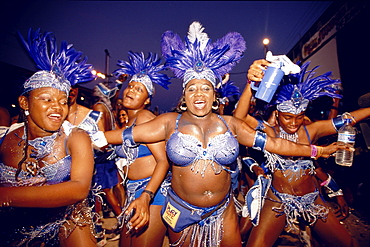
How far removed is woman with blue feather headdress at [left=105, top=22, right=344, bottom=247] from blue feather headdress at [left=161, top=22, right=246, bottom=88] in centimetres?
1

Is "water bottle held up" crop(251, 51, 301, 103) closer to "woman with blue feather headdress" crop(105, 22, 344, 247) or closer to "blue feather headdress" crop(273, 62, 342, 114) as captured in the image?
"woman with blue feather headdress" crop(105, 22, 344, 247)

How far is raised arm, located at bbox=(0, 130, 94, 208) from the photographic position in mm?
1407

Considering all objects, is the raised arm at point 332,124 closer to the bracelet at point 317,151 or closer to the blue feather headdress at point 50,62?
the bracelet at point 317,151

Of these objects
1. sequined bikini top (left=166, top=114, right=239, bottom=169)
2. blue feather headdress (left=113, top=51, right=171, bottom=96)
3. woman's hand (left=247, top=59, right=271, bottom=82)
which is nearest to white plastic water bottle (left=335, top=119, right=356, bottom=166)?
woman's hand (left=247, top=59, right=271, bottom=82)

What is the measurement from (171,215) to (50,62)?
2.13 metres

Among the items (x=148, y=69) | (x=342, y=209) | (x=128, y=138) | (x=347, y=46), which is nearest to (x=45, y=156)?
(x=128, y=138)

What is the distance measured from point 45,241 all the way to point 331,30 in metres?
13.3

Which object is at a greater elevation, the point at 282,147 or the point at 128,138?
the point at 282,147

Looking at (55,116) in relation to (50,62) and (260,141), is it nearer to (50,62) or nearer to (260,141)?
(50,62)

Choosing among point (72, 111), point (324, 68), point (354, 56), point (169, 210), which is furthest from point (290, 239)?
point (324, 68)

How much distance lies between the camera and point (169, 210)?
85.4 inches

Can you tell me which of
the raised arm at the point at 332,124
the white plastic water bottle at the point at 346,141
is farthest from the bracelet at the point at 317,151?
the raised arm at the point at 332,124

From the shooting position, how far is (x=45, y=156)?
6.05ft

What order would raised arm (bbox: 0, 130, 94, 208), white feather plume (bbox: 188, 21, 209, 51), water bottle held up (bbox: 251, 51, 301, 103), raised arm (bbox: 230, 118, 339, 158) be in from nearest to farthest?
raised arm (bbox: 0, 130, 94, 208), water bottle held up (bbox: 251, 51, 301, 103), raised arm (bbox: 230, 118, 339, 158), white feather plume (bbox: 188, 21, 209, 51)
